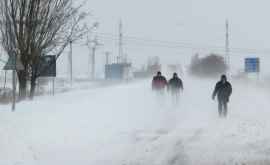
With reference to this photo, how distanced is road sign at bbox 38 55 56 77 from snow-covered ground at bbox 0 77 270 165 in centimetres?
622

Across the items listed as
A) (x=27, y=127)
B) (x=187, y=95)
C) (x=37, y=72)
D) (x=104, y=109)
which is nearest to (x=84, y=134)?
(x=27, y=127)

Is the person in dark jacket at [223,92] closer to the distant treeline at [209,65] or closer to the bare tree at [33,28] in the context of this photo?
the bare tree at [33,28]

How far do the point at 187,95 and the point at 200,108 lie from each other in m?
6.53

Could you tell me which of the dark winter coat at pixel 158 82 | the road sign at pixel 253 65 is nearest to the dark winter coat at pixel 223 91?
the dark winter coat at pixel 158 82

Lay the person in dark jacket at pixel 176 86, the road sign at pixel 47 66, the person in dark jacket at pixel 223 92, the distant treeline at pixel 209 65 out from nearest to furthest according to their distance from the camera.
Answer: the person in dark jacket at pixel 223 92
the person in dark jacket at pixel 176 86
the road sign at pixel 47 66
the distant treeline at pixel 209 65

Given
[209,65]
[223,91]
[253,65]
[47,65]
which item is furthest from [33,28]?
[209,65]

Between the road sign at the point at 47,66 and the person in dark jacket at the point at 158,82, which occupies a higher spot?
the road sign at the point at 47,66

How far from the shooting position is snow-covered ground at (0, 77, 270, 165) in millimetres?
13703

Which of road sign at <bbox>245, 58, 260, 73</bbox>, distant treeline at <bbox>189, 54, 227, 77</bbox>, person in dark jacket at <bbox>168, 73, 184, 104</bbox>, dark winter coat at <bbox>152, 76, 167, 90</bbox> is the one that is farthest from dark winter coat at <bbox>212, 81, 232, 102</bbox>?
distant treeline at <bbox>189, 54, 227, 77</bbox>

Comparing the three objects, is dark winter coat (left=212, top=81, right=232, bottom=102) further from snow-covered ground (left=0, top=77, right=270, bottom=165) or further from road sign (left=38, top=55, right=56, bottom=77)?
road sign (left=38, top=55, right=56, bottom=77)

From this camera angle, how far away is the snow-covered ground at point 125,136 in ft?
45.0

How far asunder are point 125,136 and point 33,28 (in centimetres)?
1289

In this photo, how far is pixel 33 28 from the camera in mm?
28203

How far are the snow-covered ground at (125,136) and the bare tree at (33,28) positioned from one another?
18.3 ft
